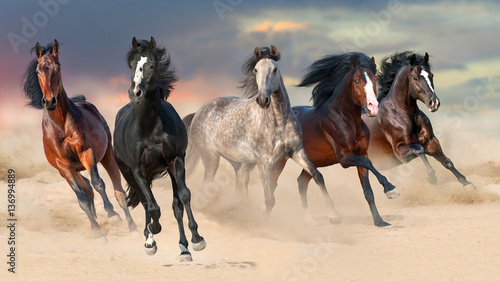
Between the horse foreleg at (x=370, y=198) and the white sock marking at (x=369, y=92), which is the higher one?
the white sock marking at (x=369, y=92)

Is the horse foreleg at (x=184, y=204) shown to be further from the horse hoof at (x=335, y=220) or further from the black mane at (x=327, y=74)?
the black mane at (x=327, y=74)

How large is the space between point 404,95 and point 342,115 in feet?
7.51

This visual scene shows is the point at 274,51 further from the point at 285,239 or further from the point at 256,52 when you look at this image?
the point at 285,239

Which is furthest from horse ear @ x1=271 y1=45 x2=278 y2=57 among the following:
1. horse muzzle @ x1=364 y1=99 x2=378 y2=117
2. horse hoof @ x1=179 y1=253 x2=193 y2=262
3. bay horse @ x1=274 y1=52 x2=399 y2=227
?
horse hoof @ x1=179 y1=253 x2=193 y2=262

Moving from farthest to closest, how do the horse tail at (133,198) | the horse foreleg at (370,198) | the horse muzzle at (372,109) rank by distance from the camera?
1. the horse foreleg at (370,198)
2. the horse muzzle at (372,109)
3. the horse tail at (133,198)

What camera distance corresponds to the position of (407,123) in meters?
11.7

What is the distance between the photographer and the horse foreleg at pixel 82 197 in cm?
925

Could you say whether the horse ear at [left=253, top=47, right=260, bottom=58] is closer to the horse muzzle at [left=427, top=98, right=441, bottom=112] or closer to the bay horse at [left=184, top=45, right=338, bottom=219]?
the bay horse at [left=184, top=45, right=338, bottom=219]

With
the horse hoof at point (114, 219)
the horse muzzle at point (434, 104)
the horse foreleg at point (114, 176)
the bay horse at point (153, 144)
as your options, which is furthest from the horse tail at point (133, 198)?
the horse muzzle at point (434, 104)

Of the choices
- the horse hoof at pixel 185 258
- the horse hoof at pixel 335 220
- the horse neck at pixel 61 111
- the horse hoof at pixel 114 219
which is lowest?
the horse hoof at pixel 335 220

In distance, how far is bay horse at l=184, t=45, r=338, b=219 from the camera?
9.08 metres

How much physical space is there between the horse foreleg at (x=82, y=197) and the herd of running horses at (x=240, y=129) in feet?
0.05

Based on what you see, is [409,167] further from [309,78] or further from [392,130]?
[309,78]

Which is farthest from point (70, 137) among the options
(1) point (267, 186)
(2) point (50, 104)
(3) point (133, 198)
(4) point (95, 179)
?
(1) point (267, 186)
